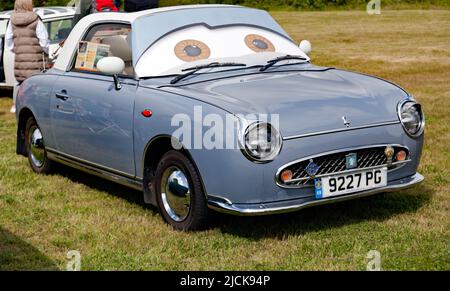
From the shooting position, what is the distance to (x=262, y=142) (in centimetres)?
514

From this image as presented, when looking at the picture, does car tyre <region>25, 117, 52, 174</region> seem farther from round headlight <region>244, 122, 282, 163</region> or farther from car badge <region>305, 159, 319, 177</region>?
car badge <region>305, 159, 319, 177</region>

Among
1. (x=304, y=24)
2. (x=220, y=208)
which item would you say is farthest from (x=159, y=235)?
(x=304, y=24)

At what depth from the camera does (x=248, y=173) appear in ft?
16.8

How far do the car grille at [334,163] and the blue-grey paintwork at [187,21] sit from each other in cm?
174

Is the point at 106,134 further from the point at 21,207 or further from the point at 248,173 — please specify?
the point at 248,173

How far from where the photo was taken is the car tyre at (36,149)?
24.9ft

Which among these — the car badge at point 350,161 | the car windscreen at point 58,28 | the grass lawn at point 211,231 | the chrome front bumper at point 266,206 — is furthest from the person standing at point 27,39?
the car badge at point 350,161

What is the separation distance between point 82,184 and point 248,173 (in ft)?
8.94

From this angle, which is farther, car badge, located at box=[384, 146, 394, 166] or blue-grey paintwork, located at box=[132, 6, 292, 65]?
blue-grey paintwork, located at box=[132, 6, 292, 65]

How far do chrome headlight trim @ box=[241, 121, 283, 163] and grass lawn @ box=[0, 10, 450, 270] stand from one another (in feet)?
2.00

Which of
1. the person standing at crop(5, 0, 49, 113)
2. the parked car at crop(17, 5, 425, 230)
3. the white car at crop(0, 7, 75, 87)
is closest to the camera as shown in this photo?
the parked car at crop(17, 5, 425, 230)

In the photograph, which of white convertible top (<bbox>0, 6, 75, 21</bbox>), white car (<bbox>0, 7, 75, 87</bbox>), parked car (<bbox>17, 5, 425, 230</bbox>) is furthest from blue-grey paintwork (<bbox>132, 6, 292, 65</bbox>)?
white convertible top (<bbox>0, 6, 75, 21</bbox>)

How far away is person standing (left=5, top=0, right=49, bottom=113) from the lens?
11.1 metres

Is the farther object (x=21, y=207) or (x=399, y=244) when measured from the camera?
(x=21, y=207)
